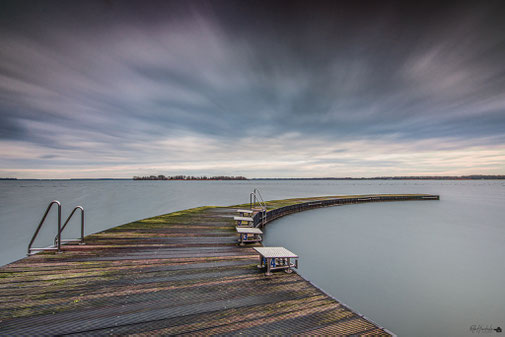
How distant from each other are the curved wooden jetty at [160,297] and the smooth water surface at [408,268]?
3276 millimetres

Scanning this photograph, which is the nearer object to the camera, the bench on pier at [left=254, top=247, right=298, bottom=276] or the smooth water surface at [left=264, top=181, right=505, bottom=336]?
the bench on pier at [left=254, top=247, right=298, bottom=276]

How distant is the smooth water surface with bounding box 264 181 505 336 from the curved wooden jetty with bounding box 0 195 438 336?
10.7ft

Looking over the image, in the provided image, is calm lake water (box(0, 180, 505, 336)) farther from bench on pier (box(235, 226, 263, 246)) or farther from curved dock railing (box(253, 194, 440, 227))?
bench on pier (box(235, 226, 263, 246))

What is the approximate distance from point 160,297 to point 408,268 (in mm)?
9703

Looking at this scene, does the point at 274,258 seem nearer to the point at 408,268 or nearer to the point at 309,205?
the point at 408,268

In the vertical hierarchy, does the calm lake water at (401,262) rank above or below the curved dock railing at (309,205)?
below

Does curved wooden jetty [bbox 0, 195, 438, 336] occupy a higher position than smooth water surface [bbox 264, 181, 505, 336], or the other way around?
curved wooden jetty [bbox 0, 195, 438, 336]

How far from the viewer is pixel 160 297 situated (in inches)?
129

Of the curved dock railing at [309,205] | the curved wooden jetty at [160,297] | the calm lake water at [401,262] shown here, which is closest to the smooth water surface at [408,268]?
the calm lake water at [401,262]

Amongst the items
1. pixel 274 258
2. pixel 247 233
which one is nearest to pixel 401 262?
pixel 247 233

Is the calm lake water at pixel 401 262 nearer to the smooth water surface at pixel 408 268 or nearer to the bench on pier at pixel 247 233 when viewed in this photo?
the smooth water surface at pixel 408 268

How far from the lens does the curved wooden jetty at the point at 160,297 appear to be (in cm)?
262

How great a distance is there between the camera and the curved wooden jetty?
A: 2625 mm

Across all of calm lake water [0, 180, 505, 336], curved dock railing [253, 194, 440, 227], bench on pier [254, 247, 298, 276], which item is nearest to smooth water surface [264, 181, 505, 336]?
calm lake water [0, 180, 505, 336]
